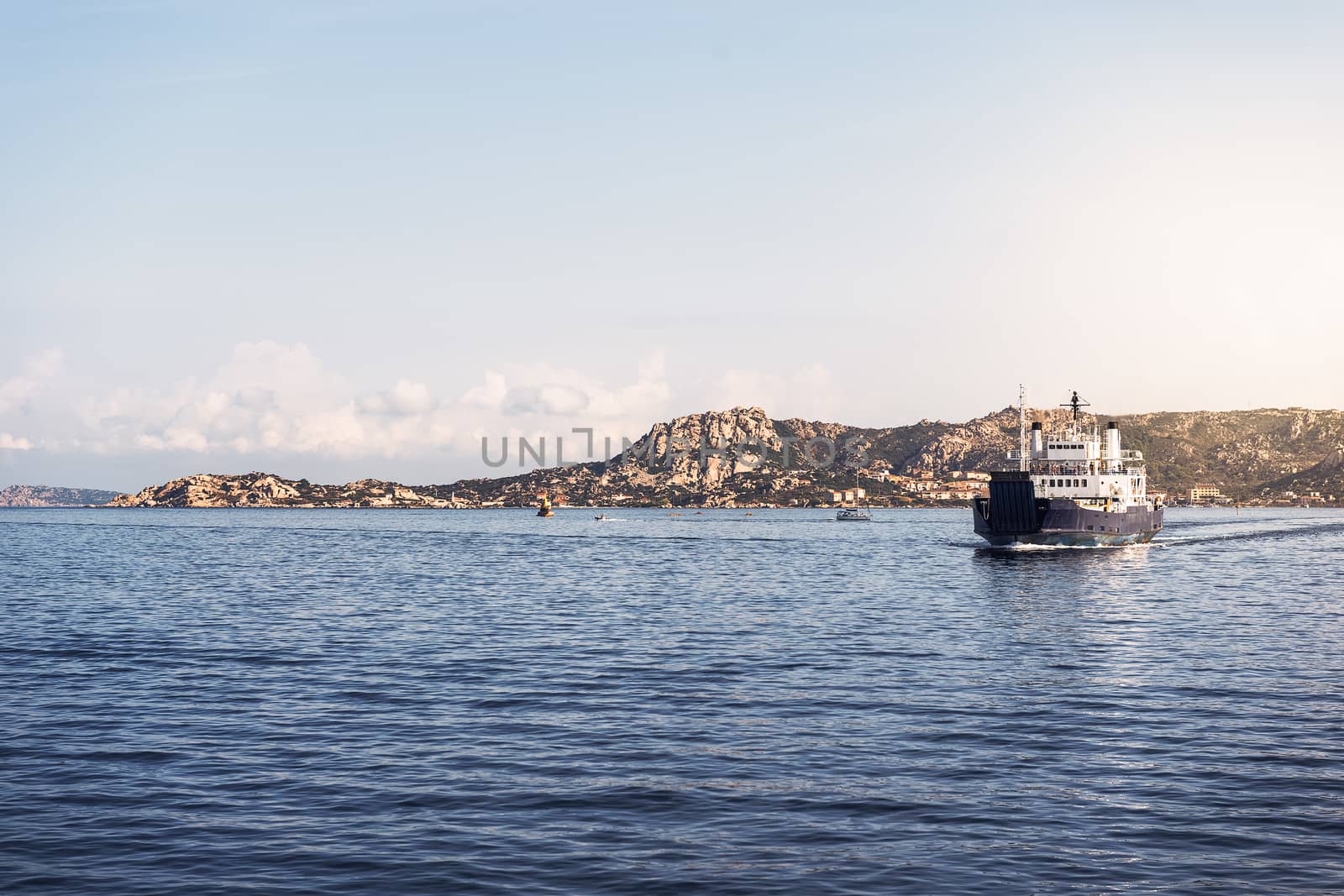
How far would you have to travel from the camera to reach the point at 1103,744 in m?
25.6

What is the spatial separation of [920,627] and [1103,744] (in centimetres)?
2554

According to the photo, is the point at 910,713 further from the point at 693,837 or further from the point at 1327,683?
the point at 1327,683

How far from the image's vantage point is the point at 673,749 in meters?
25.2

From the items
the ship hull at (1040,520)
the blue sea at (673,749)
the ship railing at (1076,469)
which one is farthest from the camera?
the ship railing at (1076,469)

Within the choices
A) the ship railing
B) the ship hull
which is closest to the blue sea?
the ship hull

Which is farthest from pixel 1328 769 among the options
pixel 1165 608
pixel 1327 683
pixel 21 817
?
pixel 1165 608

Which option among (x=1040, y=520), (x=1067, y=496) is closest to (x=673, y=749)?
(x=1040, y=520)

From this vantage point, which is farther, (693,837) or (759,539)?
(759,539)

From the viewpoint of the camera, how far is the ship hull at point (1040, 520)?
116 metres

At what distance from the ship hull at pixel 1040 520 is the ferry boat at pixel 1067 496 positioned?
0.09m

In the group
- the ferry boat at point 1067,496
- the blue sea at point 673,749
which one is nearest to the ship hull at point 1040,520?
the ferry boat at point 1067,496

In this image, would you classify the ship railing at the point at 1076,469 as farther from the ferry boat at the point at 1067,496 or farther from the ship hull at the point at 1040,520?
the ship hull at the point at 1040,520

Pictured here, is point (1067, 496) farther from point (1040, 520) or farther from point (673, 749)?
point (673, 749)

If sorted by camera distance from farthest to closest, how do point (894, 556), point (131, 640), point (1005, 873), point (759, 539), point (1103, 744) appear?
point (759, 539)
point (894, 556)
point (131, 640)
point (1103, 744)
point (1005, 873)
